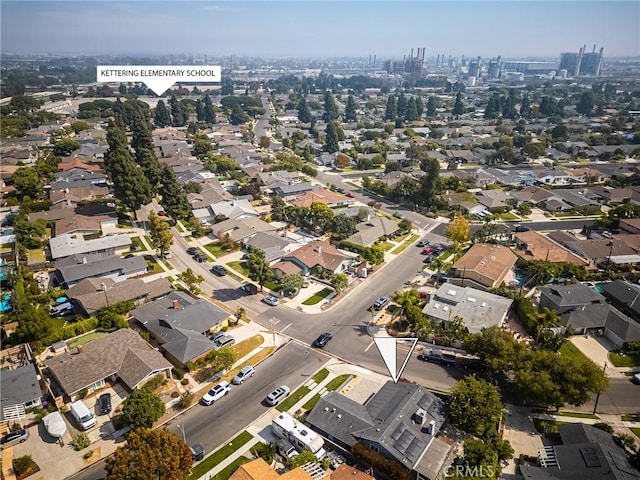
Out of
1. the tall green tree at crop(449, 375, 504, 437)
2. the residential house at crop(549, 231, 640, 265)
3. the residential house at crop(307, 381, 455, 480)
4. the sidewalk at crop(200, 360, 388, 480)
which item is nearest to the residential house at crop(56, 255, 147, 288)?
the sidewalk at crop(200, 360, 388, 480)

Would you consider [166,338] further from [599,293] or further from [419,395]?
[599,293]

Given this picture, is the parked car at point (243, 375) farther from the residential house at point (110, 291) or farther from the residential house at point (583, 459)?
the residential house at point (583, 459)

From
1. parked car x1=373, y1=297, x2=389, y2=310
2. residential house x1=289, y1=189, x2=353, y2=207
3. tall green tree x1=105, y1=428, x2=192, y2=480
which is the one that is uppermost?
residential house x1=289, y1=189, x2=353, y2=207

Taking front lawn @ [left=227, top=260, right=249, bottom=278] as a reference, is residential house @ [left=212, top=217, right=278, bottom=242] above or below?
above

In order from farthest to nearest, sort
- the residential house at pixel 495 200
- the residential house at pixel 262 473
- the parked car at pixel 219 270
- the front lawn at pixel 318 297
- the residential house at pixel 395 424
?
the residential house at pixel 495 200 → the parked car at pixel 219 270 → the front lawn at pixel 318 297 → the residential house at pixel 395 424 → the residential house at pixel 262 473

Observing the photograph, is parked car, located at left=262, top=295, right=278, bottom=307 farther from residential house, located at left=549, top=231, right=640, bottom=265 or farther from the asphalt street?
residential house, located at left=549, top=231, right=640, bottom=265

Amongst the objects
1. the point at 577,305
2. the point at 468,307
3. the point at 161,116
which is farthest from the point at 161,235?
the point at 161,116

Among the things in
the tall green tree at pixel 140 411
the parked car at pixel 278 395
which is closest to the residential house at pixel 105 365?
the tall green tree at pixel 140 411
